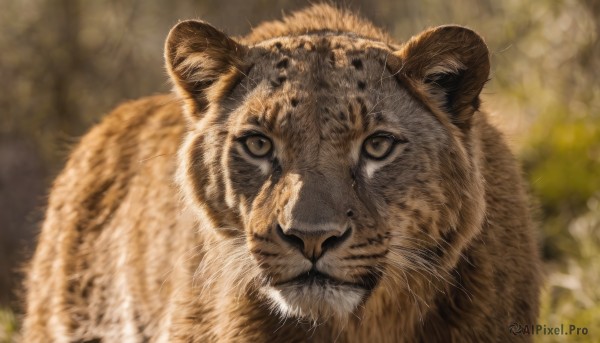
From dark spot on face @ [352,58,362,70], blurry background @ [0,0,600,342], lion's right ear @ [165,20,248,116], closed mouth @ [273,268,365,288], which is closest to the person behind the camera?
closed mouth @ [273,268,365,288]

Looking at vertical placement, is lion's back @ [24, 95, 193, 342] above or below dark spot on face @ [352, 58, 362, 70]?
below

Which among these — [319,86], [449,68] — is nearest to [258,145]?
[319,86]

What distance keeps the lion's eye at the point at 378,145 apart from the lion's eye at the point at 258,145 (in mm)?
436

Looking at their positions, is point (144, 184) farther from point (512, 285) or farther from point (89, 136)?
point (512, 285)

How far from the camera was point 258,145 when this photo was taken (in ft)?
16.1

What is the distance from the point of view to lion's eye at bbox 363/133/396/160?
476 centimetres

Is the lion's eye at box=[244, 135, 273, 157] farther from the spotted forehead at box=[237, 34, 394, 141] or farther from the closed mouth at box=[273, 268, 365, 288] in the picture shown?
the closed mouth at box=[273, 268, 365, 288]

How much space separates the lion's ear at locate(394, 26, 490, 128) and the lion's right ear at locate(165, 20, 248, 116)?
81 centimetres

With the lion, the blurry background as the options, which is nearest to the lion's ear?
the lion

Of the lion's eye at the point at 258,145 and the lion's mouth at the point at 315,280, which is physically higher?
the lion's eye at the point at 258,145

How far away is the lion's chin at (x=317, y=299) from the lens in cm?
444

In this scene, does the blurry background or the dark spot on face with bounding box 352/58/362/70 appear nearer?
the dark spot on face with bounding box 352/58/362/70

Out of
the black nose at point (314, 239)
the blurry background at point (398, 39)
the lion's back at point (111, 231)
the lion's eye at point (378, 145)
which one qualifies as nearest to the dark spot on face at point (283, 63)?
the lion's eye at point (378, 145)

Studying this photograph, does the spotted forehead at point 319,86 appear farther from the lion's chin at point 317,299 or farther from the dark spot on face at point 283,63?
the lion's chin at point 317,299
